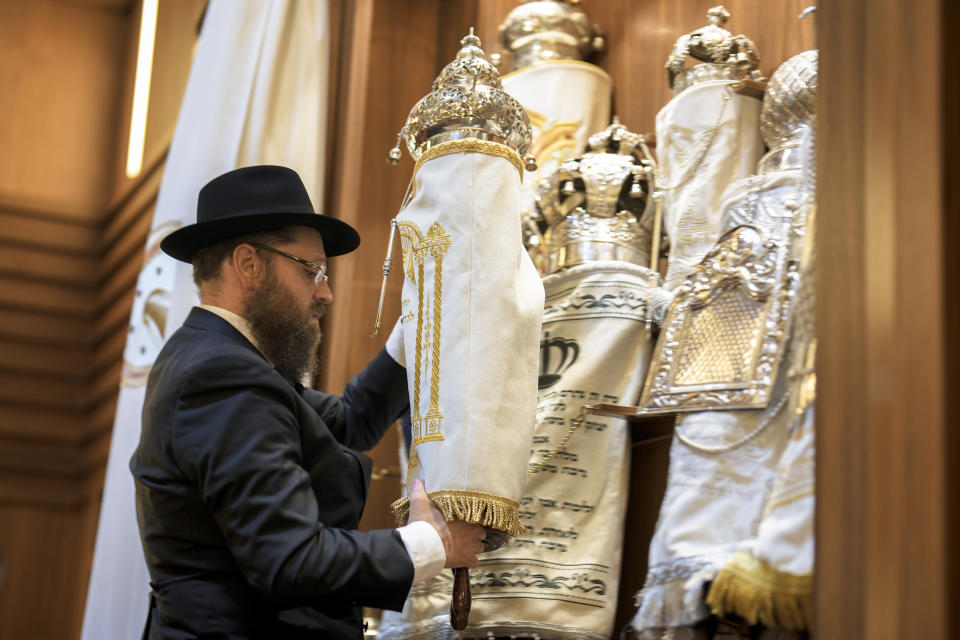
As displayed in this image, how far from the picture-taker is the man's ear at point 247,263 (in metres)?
2.59

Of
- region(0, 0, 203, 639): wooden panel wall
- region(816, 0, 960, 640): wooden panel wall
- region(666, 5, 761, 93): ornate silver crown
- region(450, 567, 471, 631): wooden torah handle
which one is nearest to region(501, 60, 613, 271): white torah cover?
region(666, 5, 761, 93): ornate silver crown

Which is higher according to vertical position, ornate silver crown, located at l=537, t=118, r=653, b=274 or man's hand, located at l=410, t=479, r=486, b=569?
ornate silver crown, located at l=537, t=118, r=653, b=274

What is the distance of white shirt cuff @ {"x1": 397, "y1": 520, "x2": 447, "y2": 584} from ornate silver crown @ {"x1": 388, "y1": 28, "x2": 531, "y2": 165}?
2.59 ft

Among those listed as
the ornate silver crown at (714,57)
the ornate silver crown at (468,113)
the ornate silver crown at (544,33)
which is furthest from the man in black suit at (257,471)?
the ornate silver crown at (544,33)

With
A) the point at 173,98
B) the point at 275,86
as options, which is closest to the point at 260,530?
the point at 275,86

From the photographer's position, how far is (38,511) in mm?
5176

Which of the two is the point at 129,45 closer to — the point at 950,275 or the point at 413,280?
the point at 413,280

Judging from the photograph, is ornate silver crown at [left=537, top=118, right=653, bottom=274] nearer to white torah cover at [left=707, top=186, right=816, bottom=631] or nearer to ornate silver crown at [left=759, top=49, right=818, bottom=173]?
ornate silver crown at [left=759, top=49, right=818, bottom=173]

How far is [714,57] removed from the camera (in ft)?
9.44

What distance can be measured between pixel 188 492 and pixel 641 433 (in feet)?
3.66

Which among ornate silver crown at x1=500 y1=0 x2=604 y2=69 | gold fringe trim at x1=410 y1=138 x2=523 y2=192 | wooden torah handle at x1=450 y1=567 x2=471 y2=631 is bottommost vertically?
wooden torah handle at x1=450 y1=567 x2=471 y2=631

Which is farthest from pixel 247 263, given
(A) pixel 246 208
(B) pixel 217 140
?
(B) pixel 217 140

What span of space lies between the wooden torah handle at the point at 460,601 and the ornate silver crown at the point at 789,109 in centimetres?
109

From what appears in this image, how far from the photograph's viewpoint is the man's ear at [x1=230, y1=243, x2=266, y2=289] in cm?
259
